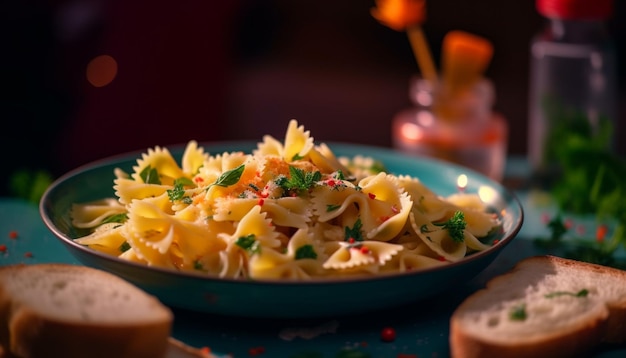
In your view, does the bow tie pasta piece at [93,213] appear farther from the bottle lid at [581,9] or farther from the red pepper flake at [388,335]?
the bottle lid at [581,9]

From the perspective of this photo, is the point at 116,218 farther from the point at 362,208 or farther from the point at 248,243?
the point at 362,208

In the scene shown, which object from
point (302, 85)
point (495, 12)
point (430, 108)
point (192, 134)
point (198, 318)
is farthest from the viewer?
point (302, 85)

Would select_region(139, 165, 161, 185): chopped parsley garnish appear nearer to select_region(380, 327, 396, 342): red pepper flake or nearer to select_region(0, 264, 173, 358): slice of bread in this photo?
select_region(0, 264, 173, 358): slice of bread

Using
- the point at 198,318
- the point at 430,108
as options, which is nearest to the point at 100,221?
the point at 198,318

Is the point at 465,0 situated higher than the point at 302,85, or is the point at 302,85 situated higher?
the point at 465,0

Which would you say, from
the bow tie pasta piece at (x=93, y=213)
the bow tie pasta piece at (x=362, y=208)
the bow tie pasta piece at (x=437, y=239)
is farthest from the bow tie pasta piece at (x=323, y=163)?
the bow tie pasta piece at (x=93, y=213)

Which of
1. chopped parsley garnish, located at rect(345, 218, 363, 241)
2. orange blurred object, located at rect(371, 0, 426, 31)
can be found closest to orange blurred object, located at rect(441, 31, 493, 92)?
orange blurred object, located at rect(371, 0, 426, 31)

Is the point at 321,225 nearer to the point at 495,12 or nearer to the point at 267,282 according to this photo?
the point at 267,282
